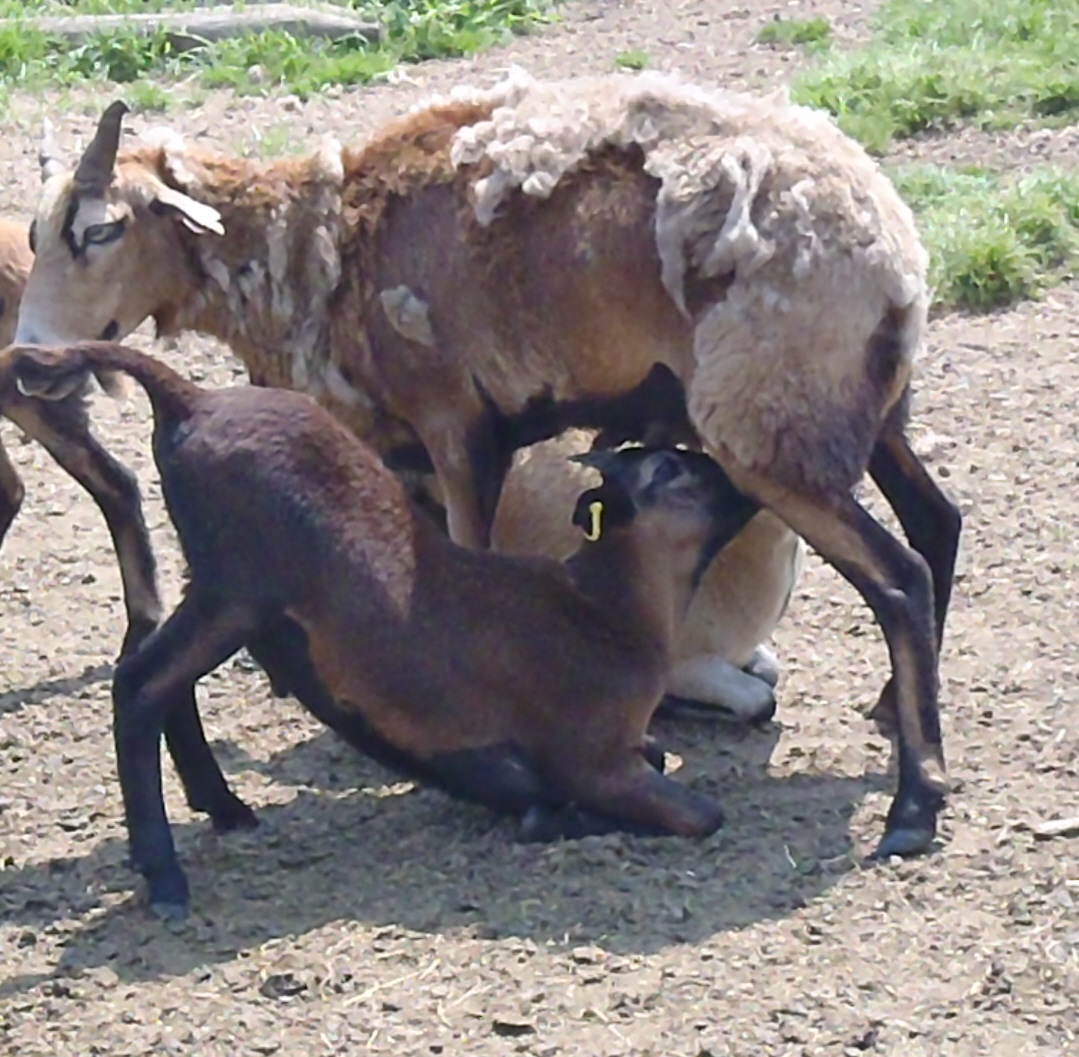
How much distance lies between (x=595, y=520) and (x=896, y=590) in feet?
2.67

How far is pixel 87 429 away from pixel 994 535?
2.95 metres

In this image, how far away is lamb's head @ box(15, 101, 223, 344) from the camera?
6352 millimetres

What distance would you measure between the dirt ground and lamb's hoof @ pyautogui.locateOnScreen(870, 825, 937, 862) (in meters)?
0.05

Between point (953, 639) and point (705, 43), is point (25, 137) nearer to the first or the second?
point (705, 43)

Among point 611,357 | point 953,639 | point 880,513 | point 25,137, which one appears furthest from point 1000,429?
point 25,137

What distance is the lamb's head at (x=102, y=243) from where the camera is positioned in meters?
6.35

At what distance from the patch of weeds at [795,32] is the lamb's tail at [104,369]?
8362 millimetres

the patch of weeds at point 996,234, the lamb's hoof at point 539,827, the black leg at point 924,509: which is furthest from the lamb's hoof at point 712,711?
the patch of weeds at point 996,234

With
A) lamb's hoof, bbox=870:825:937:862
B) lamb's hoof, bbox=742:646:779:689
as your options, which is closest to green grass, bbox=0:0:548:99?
lamb's hoof, bbox=742:646:779:689

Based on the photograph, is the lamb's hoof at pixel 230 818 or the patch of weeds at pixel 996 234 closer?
the lamb's hoof at pixel 230 818

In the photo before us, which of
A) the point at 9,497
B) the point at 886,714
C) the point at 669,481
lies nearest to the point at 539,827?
the point at 669,481

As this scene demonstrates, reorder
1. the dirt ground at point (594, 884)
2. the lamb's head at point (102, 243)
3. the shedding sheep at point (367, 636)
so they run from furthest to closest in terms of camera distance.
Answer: the lamb's head at point (102, 243) < the shedding sheep at point (367, 636) < the dirt ground at point (594, 884)

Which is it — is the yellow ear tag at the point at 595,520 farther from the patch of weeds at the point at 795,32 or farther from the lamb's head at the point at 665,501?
the patch of weeds at the point at 795,32

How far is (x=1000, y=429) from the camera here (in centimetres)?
806
